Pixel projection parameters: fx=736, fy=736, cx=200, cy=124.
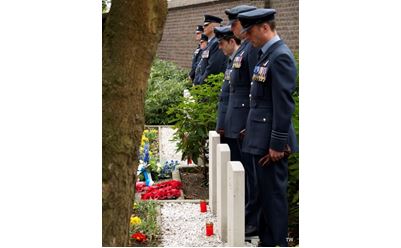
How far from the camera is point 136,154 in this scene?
149 inches

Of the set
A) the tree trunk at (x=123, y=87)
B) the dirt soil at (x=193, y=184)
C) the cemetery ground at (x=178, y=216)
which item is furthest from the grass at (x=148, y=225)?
the tree trunk at (x=123, y=87)

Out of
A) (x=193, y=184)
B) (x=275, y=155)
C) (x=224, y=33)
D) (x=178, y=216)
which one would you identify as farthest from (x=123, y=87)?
(x=193, y=184)

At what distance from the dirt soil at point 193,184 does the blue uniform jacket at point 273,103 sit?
104 inches

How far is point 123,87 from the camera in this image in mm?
3652

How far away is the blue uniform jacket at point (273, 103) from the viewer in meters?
5.04

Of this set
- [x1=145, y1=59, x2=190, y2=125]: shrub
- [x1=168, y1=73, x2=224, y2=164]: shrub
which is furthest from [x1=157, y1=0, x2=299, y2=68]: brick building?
[x1=168, y1=73, x2=224, y2=164]: shrub

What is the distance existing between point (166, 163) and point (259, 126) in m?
4.02

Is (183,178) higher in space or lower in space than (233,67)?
lower

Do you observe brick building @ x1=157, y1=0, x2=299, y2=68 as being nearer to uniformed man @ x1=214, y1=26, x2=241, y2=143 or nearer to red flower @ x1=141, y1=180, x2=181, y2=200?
uniformed man @ x1=214, y1=26, x2=241, y2=143

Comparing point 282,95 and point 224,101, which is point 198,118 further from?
point 282,95

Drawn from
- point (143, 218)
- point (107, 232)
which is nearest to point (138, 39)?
point (107, 232)

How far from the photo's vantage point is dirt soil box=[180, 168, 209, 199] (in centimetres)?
802

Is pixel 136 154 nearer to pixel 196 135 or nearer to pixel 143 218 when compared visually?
pixel 143 218

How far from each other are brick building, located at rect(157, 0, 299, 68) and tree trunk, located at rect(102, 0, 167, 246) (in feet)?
22.8
